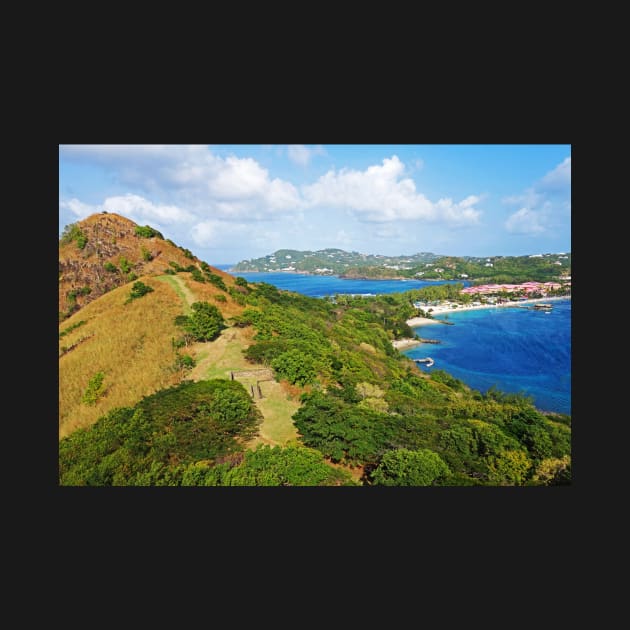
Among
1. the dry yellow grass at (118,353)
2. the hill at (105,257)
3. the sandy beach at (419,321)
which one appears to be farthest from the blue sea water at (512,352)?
the hill at (105,257)

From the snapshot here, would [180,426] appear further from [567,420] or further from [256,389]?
[567,420]

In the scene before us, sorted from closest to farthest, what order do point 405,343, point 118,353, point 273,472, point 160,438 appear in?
point 273,472, point 160,438, point 118,353, point 405,343

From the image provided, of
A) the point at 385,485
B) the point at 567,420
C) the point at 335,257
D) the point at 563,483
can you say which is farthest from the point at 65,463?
the point at 335,257

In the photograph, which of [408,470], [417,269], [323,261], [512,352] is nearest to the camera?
[408,470]

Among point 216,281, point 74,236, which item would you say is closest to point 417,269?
point 216,281

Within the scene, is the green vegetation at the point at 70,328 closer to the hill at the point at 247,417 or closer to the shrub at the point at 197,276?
the hill at the point at 247,417

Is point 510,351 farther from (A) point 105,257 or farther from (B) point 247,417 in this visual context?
(A) point 105,257

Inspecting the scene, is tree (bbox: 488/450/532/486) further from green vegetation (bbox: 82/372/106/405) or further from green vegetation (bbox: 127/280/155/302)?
green vegetation (bbox: 127/280/155/302)
